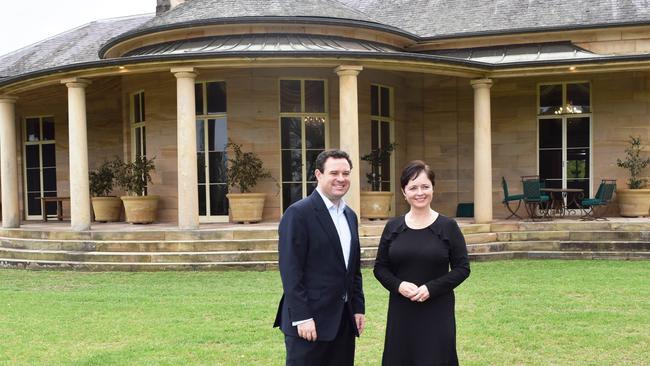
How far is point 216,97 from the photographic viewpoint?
42.9ft

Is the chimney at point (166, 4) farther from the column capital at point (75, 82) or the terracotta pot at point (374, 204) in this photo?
the terracotta pot at point (374, 204)

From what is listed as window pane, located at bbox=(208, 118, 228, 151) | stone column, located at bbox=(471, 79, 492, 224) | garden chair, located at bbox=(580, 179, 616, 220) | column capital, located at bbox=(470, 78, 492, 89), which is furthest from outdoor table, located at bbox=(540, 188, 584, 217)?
window pane, located at bbox=(208, 118, 228, 151)

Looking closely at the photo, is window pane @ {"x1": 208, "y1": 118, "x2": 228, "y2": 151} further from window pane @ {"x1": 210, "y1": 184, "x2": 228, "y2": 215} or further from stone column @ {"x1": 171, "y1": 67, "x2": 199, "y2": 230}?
stone column @ {"x1": 171, "y1": 67, "x2": 199, "y2": 230}

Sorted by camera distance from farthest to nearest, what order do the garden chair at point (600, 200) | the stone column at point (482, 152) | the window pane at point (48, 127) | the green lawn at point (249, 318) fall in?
1. the window pane at point (48, 127)
2. the garden chair at point (600, 200)
3. the stone column at point (482, 152)
4. the green lawn at point (249, 318)

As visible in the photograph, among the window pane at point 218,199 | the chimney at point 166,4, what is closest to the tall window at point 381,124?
the window pane at point 218,199

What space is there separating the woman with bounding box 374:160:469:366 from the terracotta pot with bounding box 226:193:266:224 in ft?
29.3

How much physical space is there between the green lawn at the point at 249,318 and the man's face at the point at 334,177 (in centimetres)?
224

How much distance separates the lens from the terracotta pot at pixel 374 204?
12883 mm

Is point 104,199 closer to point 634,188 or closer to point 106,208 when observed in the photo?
point 106,208

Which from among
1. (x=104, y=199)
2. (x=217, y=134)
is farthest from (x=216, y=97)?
(x=104, y=199)

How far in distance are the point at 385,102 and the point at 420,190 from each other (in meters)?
11.1

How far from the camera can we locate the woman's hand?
3462 millimetres

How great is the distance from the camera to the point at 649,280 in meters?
8.77

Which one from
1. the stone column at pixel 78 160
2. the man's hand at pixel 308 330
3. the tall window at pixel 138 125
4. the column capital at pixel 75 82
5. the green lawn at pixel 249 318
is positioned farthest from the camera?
the tall window at pixel 138 125
